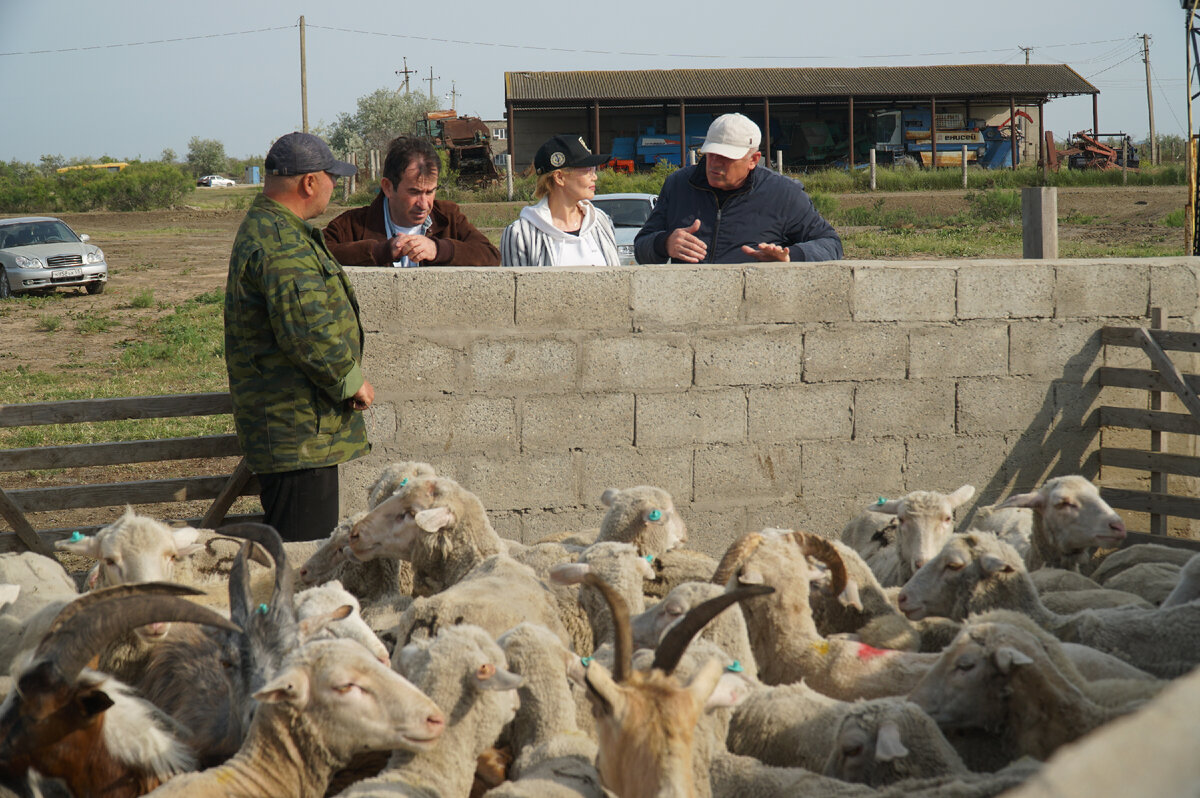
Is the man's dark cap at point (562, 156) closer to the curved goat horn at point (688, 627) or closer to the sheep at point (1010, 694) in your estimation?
the sheep at point (1010, 694)

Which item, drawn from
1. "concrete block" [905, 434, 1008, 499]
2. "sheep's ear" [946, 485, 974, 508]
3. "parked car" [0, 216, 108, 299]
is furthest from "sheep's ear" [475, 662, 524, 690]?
"parked car" [0, 216, 108, 299]

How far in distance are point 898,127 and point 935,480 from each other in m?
39.5

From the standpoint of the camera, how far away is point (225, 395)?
19.8ft

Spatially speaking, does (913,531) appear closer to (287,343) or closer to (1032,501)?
(1032,501)

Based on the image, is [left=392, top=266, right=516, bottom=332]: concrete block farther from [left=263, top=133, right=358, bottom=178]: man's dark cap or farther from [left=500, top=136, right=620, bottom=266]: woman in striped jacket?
[left=263, top=133, right=358, bottom=178]: man's dark cap

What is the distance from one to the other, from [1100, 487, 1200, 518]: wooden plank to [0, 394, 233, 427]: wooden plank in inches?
210

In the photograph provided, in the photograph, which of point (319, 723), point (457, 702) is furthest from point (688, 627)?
point (319, 723)

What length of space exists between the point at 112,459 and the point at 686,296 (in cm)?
342

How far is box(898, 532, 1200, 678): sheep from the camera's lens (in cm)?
384

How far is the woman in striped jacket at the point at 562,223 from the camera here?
20.0 ft

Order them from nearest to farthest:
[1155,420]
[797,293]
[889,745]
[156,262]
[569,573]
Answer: [889,745] < [569,573] < [797,293] < [1155,420] < [156,262]

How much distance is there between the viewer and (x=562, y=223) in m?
6.39

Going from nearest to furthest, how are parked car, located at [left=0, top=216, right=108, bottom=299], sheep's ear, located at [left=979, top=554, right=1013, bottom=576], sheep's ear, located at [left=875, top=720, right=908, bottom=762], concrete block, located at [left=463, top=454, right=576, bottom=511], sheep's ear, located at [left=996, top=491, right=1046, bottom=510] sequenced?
sheep's ear, located at [left=875, top=720, right=908, bottom=762] < sheep's ear, located at [left=979, top=554, right=1013, bottom=576] < sheep's ear, located at [left=996, top=491, right=1046, bottom=510] < concrete block, located at [left=463, top=454, right=576, bottom=511] < parked car, located at [left=0, top=216, right=108, bottom=299]

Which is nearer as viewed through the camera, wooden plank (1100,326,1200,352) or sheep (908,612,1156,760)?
sheep (908,612,1156,760)
